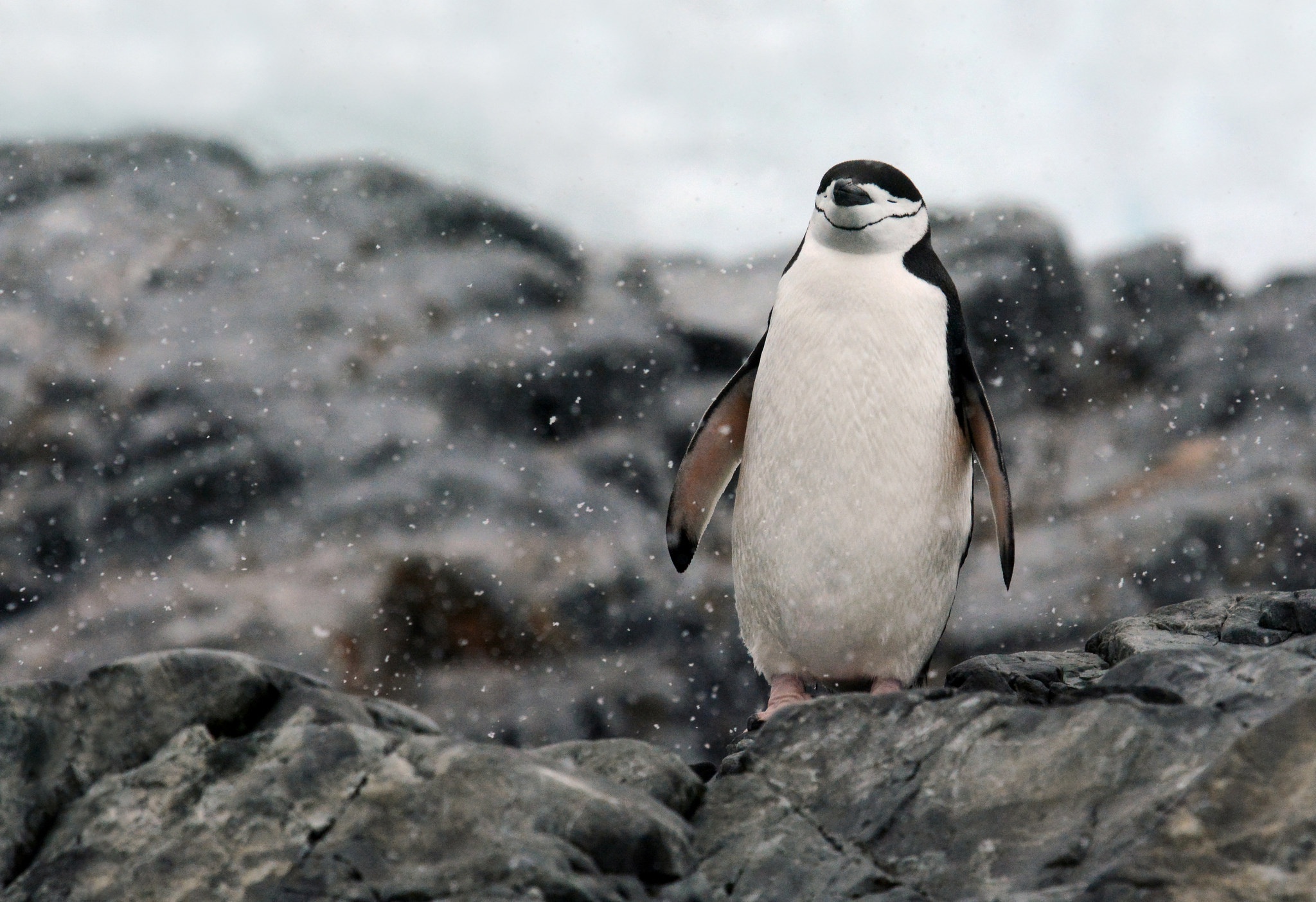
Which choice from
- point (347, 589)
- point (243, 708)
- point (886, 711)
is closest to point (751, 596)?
point (886, 711)

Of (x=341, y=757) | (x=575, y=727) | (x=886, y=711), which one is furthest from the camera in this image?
(x=575, y=727)

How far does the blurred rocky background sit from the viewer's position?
17.9 feet

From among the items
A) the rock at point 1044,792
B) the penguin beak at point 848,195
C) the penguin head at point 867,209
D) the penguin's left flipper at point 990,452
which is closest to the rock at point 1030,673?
the penguin's left flipper at point 990,452

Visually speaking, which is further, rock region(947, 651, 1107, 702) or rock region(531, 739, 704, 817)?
rock region(947, 651, 1107, 702)

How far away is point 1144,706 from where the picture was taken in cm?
168

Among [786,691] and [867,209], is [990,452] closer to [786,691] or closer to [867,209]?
[867,209]

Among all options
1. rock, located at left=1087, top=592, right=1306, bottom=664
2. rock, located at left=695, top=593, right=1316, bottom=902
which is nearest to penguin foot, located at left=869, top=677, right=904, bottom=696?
rock, located at left=1087, top=592, right=1306, bottom=664

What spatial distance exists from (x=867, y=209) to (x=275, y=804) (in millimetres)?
2078

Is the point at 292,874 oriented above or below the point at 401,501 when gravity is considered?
above

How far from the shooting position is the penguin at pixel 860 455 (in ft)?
9.30

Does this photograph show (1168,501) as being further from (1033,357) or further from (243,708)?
(243,708)

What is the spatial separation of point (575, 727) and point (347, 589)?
4.22 feet

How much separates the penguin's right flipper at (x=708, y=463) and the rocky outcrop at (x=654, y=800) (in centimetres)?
156

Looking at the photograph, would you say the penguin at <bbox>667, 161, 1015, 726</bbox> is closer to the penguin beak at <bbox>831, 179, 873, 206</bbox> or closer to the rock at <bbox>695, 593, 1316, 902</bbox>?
the penguin beak at <bbox>831, 179, 873, 206</bbox>
